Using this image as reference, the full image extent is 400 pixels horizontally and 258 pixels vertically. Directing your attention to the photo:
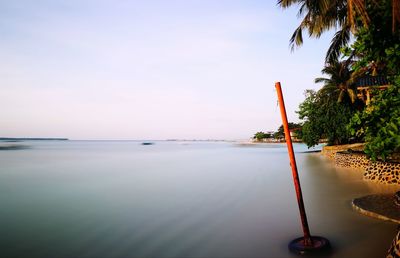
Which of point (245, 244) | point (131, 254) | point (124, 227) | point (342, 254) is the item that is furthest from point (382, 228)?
point (124, 227)

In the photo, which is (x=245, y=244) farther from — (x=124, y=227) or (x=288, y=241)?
(x=124, y=227)

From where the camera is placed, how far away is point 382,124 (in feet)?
23.0

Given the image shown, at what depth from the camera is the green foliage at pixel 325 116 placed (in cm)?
2715

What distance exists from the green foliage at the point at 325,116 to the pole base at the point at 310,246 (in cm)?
2310

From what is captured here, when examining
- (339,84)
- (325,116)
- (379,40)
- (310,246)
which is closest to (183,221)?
(310,246)

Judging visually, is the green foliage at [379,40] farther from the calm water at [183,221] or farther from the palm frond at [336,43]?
the palm frond at [336,43]

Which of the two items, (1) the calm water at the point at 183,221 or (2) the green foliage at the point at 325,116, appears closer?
(1) the calm water at the point at 183,221

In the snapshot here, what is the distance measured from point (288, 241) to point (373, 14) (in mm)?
6257

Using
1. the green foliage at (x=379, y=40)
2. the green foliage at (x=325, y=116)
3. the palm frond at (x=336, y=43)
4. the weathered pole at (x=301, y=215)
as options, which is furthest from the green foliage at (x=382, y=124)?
the green foliage at (x=325, y=116)

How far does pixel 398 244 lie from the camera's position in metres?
4.06

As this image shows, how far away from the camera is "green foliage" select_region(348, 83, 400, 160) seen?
21.1ft

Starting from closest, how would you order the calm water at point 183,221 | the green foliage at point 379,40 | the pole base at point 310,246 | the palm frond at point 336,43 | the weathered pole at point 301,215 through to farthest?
the weathered pole at point 301,215 < the pole base at point 310,246 < the calm water at point 183,221 < the green foliage at point 379,40 < the palm frond at point 336,43

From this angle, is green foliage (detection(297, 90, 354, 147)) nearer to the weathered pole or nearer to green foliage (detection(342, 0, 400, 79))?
green foliage (detection(342, 0, 400, 79))

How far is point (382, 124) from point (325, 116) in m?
22.8
